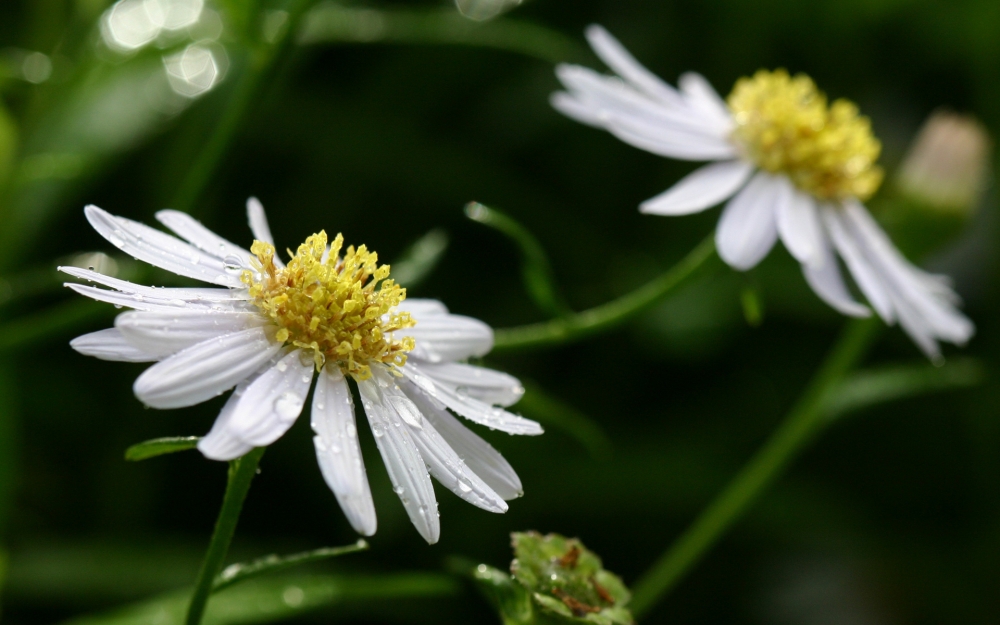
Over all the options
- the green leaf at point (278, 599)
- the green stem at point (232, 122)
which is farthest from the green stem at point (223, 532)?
the green stem at point (232, 122)

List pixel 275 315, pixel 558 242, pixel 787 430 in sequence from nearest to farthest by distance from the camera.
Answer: pixel 275 315
pixel 787 430
pixel 558 242

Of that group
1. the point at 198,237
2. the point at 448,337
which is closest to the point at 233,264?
the point at 198,237

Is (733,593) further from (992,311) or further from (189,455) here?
(189,455)

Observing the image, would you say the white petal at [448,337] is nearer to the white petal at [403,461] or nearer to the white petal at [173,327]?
the white petal at [403,461]

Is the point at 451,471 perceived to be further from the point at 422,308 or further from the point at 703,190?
the point at 703,190

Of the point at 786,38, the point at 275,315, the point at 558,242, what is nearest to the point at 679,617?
the point at 558,242

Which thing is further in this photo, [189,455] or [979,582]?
[979,582]

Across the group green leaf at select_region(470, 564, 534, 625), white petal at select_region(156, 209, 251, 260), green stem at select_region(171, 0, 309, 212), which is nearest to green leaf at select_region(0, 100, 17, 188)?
green stem at select_region(171, 0, 309, 212)
